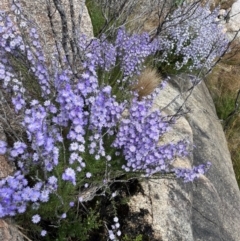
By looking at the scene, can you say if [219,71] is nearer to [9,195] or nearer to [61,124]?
[61,124]

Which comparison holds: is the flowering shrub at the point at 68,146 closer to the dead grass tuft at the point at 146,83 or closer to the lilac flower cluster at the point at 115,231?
the lilac flower cluster at the point at 115,231

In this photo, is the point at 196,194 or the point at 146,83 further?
the point at 146,83

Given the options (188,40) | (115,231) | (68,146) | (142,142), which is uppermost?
(188,40)

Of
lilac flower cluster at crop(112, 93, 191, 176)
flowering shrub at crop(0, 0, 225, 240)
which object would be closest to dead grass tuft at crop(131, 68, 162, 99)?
flowering shrub at crop(0, 0, 225, 240)

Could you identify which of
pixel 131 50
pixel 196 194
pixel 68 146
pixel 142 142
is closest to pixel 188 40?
pixel 131 50

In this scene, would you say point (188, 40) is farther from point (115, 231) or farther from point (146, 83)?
point (115, 231)

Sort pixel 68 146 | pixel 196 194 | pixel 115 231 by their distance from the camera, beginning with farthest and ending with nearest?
pixel 196 194 < pixel 115 231 < pixel 68 146

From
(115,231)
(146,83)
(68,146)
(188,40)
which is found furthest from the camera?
(188,40)

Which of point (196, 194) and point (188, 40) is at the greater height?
point (188, 40)
